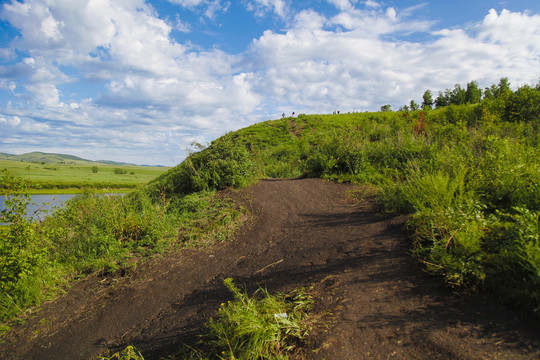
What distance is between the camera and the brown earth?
7.71 feet

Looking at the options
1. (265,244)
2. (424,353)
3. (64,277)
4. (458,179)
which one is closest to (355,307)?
(424,353)

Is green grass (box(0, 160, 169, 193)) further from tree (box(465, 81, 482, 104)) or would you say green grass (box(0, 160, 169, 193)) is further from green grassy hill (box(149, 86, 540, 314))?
tree (box(465, 81, 482, 104))

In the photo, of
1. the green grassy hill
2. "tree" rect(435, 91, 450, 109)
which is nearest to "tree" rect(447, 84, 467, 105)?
"tree" rect(435, 91, 450, 109)

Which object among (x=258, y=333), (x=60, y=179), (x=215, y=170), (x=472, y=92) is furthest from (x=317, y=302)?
(x=472, y=92)

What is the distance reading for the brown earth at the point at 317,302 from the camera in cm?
235

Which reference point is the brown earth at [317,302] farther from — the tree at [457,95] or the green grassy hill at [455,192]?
the tree at [457,95]

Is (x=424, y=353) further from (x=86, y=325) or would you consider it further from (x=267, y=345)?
(x=86, y=325)

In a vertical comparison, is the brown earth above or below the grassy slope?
below

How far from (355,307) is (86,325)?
365cm

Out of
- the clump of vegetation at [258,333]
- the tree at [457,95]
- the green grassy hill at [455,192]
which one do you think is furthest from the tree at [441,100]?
the clump of vegetation at [258,333]

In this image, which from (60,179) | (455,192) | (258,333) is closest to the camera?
(258,333)

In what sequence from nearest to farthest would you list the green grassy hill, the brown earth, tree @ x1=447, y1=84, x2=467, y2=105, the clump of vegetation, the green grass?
the brown earth < the clump of vegetation < the green grassy hill < the green grass < tree @ x1=447, y1=84, x2=467, y2=105

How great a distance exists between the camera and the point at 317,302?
10.1ft

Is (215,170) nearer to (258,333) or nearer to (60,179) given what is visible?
(258,333)
